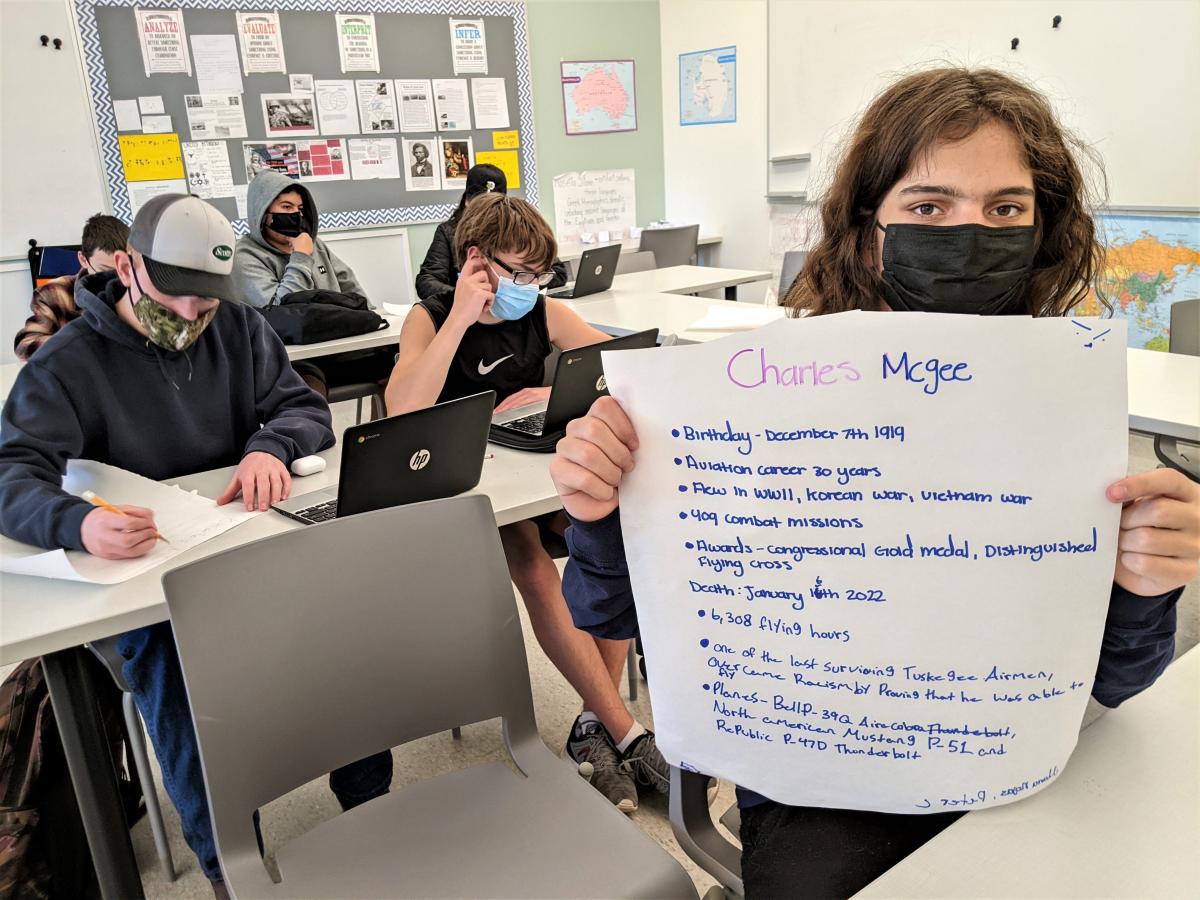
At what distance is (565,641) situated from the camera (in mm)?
2057

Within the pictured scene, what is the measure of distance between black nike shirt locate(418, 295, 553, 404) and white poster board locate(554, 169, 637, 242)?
4.00 metres

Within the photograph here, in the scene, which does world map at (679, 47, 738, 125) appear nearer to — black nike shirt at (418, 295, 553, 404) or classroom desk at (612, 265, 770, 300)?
classroom desk at (612, 265, 770, 300)

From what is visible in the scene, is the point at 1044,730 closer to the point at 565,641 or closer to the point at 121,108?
the point at 565,641

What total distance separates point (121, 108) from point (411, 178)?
169 cm

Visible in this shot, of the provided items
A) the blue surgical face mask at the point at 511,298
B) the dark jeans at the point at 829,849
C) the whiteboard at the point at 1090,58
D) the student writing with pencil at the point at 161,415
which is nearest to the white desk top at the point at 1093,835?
the dark jeans at the point at 829,849

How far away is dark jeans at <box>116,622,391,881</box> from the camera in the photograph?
153 cm

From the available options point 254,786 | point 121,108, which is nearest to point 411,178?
point 121,108

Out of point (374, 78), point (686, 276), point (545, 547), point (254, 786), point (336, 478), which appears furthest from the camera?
point (374, 78)

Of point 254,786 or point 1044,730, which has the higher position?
point 1044,730

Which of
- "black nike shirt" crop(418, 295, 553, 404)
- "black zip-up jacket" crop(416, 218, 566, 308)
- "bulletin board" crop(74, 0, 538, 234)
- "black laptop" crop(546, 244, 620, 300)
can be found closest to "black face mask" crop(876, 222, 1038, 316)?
"black nike shirt" crop(418, 295, 553, 404)

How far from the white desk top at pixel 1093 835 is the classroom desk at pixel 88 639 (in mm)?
1042

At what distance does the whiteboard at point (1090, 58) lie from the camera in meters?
3.74

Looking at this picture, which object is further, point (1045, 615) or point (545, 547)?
point (545, 547)

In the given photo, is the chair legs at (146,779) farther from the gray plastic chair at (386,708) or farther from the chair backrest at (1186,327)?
the chair backrest at (1186,327)
